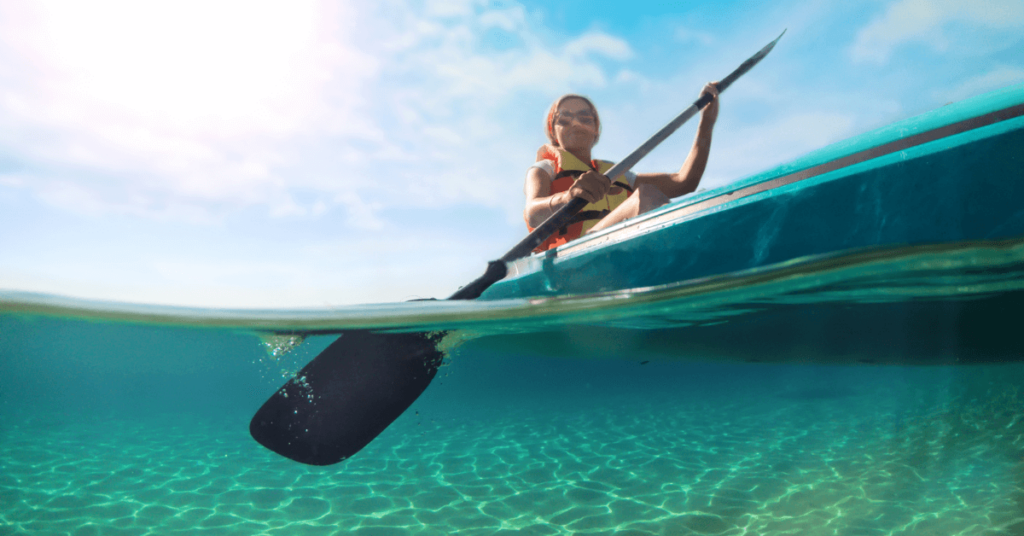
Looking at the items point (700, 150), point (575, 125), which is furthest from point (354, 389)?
point (700, 150)

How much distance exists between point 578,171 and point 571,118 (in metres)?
0.62

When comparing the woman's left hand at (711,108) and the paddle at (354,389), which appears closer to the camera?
the paddle at (354,389)

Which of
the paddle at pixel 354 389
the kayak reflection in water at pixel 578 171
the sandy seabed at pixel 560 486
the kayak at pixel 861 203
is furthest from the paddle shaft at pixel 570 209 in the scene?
the sandy seabed at pixel 560 486

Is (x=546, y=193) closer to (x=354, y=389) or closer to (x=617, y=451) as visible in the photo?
(x=354, y=389)

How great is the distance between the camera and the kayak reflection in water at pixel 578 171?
13.5 ft

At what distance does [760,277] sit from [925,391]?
26.6 meters

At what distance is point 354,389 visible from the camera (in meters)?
4.03

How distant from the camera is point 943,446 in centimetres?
751

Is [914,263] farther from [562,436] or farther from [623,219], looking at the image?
[562,436]

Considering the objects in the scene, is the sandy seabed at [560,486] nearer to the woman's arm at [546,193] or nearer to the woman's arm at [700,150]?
the woman's arm at [546,193]

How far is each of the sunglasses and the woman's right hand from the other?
1.20 metres

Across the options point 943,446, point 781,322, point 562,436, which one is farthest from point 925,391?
point 781,322

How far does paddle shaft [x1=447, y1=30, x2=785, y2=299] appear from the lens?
147 inches

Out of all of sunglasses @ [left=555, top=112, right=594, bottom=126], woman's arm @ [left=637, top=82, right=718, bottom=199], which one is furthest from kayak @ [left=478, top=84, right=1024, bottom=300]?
sunglasses @ [left=555, top=112, right=594, bottom=126]
